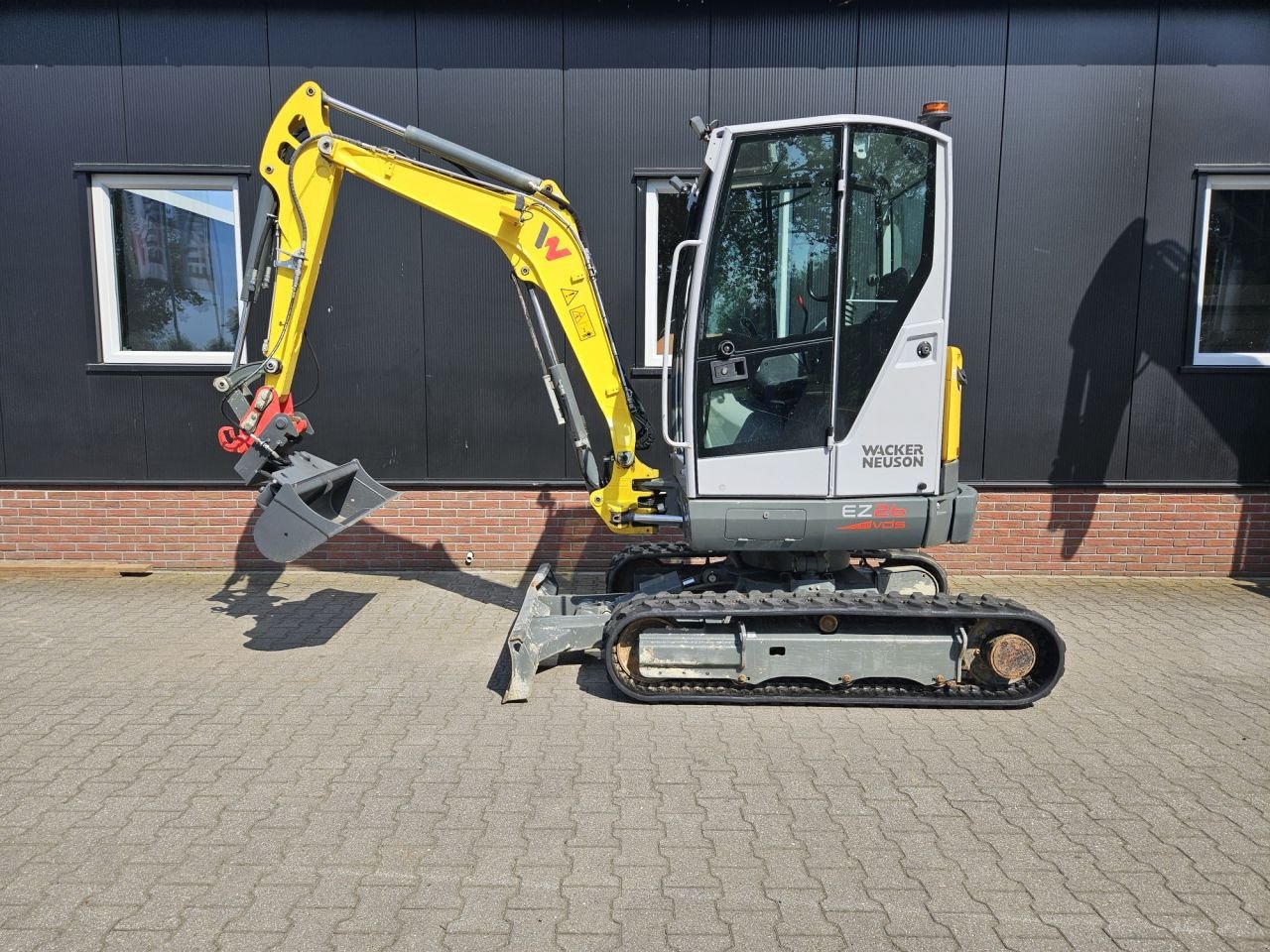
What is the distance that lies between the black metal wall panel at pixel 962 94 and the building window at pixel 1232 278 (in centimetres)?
176

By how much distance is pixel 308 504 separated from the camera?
5.00 meters

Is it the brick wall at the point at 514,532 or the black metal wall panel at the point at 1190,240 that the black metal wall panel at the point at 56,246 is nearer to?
the brick wall at the point at 514,532

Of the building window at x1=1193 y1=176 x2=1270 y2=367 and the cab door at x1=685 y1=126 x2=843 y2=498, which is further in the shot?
the building window at x1=1193 y1=176 x2=1270 y2=367

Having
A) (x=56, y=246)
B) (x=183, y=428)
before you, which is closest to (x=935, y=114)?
(x=183, y=428)

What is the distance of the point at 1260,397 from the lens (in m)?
6.84

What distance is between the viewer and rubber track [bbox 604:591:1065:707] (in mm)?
4355

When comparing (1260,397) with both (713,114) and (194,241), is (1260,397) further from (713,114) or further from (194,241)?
(194,241)

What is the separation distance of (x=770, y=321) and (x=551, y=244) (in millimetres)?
1458

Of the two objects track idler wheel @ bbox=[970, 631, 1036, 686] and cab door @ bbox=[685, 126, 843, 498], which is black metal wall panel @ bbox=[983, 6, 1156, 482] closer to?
track idler wheel @ bbox=[970, 631, 1036, 686]

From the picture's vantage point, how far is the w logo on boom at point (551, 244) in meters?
4.95

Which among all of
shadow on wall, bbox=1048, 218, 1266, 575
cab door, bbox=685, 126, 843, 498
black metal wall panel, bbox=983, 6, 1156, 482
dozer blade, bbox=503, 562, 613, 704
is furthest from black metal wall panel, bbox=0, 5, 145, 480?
shadow on wall, bbox=1048, 218, 1266, 575

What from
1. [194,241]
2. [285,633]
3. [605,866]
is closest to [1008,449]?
[605,866]

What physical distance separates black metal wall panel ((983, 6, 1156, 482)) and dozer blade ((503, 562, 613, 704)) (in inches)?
152

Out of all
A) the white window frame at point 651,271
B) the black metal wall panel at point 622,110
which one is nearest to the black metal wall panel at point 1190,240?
the black metal wall panel at point 622,110
